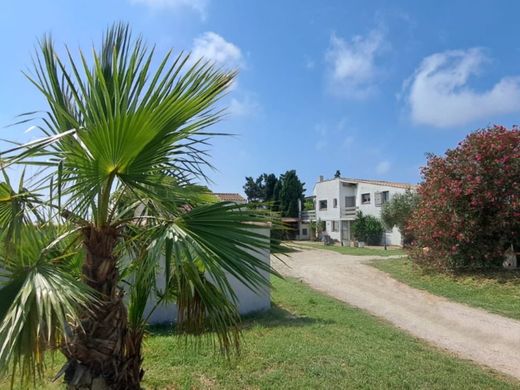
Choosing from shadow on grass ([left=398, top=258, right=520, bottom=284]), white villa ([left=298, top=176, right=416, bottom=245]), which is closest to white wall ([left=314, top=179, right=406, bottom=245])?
white villa ([left=298, top=176, right=416, bottom=245])

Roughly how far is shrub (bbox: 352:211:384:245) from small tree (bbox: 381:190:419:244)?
16.5 ft

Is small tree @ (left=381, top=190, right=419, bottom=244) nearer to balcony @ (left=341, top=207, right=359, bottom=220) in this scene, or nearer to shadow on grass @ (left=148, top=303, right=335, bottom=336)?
balcony @ (left=341, top=207, right=359, bottom=220)

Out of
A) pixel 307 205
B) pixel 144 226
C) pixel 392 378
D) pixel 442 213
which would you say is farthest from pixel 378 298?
pixel 307 205

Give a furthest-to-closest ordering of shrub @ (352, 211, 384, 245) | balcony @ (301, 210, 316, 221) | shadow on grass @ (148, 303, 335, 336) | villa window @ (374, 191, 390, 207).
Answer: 1. balcony @ (301, 210, 316, 221)
2. villa window @ (374, 191, 390, 207)
3. shrub @ (352, 211, 384, 245)
4. shadow on grass @ (148, 303, 335, 336)

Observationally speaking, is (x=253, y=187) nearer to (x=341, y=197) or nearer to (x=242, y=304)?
(x=341, y=197)

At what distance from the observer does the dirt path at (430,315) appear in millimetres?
7680

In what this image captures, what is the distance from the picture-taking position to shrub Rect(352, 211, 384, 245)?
38.0 metres

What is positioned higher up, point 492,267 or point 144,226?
point 144,226

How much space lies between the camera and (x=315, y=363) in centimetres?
623

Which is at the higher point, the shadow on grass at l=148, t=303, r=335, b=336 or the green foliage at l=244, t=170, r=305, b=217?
the green foliage at l=244, t=170, r=305, b=217

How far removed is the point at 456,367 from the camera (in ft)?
20.9

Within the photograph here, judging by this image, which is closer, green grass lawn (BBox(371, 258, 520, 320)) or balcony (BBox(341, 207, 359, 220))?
green grass lawn (BBox(371, 258, 520, 320))

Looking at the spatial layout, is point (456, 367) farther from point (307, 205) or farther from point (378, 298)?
point (307, 205)

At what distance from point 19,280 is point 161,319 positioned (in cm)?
670
